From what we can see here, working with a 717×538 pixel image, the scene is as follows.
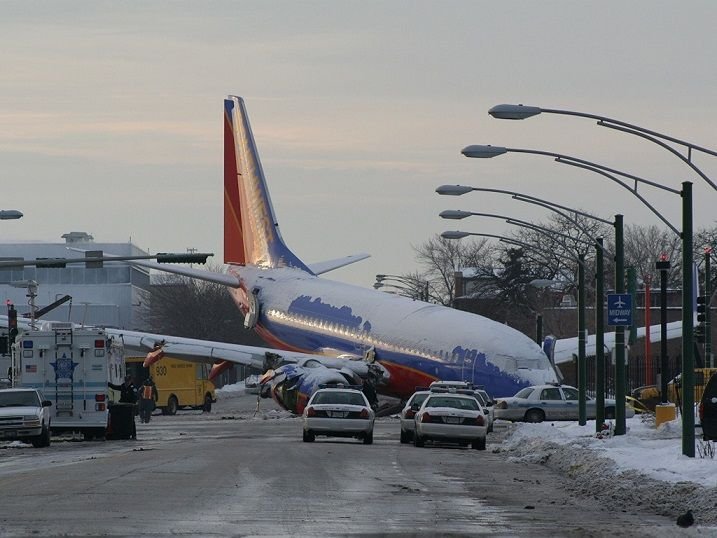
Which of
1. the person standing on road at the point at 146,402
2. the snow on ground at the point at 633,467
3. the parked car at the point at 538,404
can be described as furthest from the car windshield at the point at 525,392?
the person standing on road at the point at 146,402

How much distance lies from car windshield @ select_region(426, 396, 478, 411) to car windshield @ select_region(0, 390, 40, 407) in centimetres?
927

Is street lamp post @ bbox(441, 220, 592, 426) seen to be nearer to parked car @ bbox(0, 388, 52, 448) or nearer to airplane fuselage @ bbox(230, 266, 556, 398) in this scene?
airplane fuselage @ bbox(230, 266, 556, 398)

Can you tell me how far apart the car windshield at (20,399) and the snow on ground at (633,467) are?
35.9 ft

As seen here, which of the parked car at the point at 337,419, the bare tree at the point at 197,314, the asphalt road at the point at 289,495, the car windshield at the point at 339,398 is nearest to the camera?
the asphalt road at the point at 289,495

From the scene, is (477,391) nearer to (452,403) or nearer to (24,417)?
(452,403)

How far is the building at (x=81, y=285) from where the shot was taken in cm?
14962

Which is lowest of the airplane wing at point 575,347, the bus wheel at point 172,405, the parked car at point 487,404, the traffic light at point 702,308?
the bus wheel at point 172,405

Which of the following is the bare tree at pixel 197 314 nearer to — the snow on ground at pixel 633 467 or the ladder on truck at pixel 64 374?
the ladder on truck at pixel 64 374

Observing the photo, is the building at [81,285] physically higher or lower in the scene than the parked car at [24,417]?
higher

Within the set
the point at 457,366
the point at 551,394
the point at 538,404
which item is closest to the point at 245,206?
the point at 457,366

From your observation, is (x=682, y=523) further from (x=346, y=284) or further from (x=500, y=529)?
(x=346, y=284)

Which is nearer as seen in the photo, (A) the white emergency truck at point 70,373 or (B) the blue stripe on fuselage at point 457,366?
(A) the white emergency truck at point 70,373

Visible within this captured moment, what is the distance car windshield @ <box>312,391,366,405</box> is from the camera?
3966 cm

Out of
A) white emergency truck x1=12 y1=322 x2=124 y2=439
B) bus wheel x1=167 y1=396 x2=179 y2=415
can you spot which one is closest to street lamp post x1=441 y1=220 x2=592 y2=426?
white emergency truck x1=12 y1=322 x2=124 y2=439
